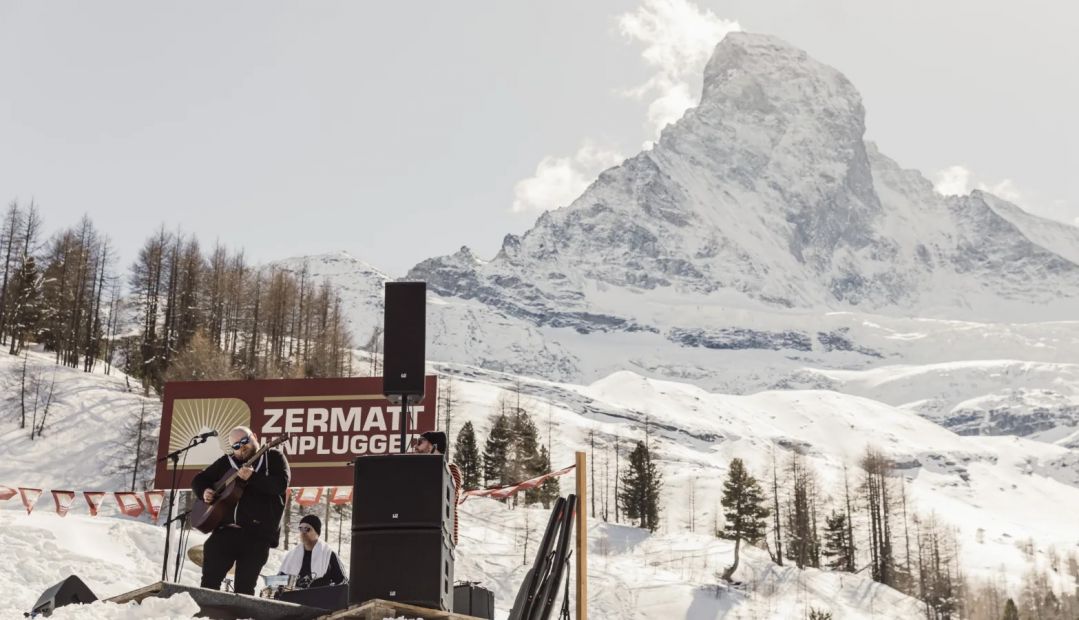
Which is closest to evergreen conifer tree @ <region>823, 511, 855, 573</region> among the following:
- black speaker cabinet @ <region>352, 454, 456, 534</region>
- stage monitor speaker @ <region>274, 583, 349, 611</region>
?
stage monitor speaker @ <region>274, 583, 349, 611</region>

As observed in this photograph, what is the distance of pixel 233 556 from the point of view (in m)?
6.40

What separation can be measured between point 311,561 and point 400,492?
333cm

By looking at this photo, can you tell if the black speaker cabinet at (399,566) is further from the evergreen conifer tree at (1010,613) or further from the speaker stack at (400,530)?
the evergreen conifer tree at (1010,613)

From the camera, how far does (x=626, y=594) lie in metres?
31.5

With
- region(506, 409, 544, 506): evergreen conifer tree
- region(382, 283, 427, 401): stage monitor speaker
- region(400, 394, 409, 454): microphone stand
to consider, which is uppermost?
region(382, 283, 427, 401): stage monitor speaker

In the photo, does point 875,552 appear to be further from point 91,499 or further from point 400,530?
point 400,530

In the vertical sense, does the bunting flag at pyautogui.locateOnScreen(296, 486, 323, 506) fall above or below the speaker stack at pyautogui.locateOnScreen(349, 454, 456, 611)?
below

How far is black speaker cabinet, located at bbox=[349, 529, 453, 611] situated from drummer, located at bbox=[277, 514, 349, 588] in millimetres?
2937

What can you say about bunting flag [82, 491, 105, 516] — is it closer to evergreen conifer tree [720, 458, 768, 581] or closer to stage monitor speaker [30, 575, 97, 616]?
stage monitor speaker [30, 575, 97, 616]

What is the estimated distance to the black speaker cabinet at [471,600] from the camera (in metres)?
7.13

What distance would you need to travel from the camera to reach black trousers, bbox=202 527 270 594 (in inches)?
251

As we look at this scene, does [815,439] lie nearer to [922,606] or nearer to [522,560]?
[922,606]

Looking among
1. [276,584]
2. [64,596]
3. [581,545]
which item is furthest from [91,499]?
[64,596]

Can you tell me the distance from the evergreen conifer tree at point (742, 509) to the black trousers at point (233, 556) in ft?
128
